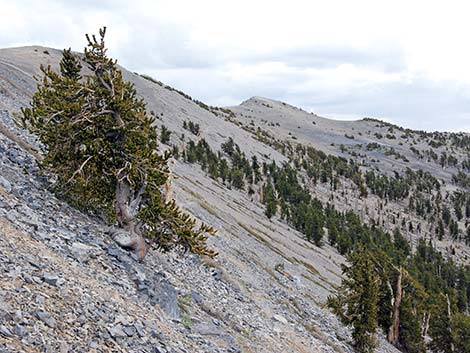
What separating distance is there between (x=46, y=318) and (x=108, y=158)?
9.45 metres

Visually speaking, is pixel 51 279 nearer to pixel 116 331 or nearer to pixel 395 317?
pixel 116 331

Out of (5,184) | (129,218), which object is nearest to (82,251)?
(129,218)

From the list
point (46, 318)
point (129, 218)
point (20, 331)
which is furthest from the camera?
point (129, 218)

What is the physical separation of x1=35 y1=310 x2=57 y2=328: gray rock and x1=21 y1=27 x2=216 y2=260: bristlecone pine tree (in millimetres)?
7466

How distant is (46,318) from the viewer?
32.7ft

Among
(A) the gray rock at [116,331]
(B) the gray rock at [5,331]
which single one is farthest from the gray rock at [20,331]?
(A) the gray rock at [116,331]

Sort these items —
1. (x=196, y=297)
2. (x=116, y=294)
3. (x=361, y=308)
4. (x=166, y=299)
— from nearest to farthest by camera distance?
(x=116, y=294)
(x=166, y=299)
(x=196, y=297)
(x=361, y=308)

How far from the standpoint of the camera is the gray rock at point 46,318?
986 cm

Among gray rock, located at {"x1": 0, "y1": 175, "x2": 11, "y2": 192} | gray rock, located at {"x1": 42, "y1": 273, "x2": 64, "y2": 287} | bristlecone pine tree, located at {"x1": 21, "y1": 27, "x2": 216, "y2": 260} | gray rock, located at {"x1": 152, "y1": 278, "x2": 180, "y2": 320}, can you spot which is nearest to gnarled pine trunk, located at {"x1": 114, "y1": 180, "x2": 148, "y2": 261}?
bristlecone pine tree, located at {"x1": 21, "y1": 27, "x2": 216, "y2": 260}

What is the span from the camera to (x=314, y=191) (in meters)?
152

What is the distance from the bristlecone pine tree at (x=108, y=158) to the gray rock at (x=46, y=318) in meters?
7.47

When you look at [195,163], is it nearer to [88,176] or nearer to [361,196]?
[88,176]

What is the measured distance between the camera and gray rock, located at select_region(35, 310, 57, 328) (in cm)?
986

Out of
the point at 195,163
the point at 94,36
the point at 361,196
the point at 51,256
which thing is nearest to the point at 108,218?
the point at 51,256
